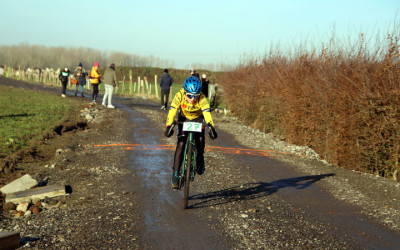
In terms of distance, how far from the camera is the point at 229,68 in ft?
88.7

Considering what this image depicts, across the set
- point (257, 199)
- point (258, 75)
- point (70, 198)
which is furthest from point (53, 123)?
point (257, 199)

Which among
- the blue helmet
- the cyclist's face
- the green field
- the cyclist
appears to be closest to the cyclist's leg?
the cyclist

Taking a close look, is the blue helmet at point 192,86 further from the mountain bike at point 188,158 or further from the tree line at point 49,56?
the tree line at point 49,56

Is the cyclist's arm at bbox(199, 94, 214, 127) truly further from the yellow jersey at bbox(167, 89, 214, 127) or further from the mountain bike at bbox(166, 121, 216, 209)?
the mountain bike at bbox(166, 121, 216, 209)

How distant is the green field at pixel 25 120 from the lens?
14.1m

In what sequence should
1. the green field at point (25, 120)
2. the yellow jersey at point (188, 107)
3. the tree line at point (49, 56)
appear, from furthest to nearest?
the tree line at point (49, 56)
the green field at point (25, 120)
the yellow jersey at point (188, 107)

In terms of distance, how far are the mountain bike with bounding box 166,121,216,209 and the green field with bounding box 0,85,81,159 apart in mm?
7428

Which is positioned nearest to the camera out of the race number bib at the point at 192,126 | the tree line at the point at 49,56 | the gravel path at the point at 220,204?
the gravel path at the point at 220,204

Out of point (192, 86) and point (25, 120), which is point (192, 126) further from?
point (25, 120)

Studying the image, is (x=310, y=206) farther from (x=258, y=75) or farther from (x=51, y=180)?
(x=258, y=75)

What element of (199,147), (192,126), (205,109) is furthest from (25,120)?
(192,126)

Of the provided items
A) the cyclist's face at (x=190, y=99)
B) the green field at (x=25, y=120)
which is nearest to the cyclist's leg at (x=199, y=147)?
the cyclist's face at (x=190, y=99)

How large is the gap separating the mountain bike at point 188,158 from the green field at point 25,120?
7.43 m

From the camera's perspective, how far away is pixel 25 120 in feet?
64.0
